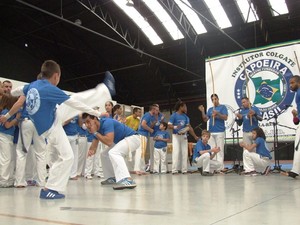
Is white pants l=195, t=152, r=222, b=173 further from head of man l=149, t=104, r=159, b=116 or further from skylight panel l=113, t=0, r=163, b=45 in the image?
skylight panel l=113, t=0, r=163, b=45

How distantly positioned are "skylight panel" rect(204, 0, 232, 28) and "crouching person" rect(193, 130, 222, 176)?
790 centimetres

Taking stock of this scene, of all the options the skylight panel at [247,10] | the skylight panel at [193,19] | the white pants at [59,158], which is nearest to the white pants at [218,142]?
the white pants at [59,158]

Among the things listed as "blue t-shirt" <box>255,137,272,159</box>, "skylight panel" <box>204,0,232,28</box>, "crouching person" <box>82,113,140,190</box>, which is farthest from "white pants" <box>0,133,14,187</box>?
"skylight panel" <box>204,0,232,28</box>

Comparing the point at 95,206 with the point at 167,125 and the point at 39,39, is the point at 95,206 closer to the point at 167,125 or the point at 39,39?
the point at 167,125

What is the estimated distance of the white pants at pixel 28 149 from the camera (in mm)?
4977

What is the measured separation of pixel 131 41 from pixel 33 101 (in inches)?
525

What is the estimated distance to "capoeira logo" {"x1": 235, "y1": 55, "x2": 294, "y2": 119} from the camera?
25.4 feet

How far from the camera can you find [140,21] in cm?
1550

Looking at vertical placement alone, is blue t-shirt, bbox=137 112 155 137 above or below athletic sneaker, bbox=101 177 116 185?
above

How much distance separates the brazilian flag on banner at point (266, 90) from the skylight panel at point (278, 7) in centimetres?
644

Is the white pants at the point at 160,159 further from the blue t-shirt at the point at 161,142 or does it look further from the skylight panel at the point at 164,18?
the skylight panel at the point at 164,18

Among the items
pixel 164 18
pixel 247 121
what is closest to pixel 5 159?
pixel 247 121

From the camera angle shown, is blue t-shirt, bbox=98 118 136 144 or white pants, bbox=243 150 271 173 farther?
white pants, bbox=243 150 271 173

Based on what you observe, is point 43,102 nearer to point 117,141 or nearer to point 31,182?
point 117,141
